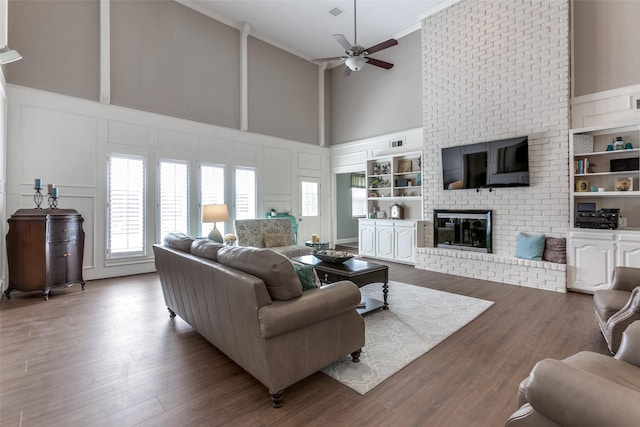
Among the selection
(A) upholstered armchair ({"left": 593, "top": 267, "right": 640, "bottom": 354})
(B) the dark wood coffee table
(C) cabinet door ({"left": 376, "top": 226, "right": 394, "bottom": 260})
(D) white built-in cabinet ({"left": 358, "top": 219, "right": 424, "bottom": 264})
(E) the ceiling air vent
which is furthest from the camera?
(C) cabinet door ({"left": 376, "top": 226, "right": 394, "bottom": 260})

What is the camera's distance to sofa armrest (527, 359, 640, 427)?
0.91 meters

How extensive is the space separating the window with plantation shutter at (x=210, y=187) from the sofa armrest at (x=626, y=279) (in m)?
6.35

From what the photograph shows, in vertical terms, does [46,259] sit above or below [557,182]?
below

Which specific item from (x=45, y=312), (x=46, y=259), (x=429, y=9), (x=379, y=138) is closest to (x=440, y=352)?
(x=45, y=312)

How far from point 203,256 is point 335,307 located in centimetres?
122

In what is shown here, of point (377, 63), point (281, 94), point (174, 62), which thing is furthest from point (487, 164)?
point (174, 62)

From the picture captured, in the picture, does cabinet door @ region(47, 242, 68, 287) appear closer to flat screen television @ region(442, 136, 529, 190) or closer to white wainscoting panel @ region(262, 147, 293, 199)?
white wainscoting panel @ region(262, 147, 293, 199)

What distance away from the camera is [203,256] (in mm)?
2564

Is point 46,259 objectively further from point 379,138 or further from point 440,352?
point 379,138

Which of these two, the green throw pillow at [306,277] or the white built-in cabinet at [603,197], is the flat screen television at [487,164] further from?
the green throw pillow at [306,277]

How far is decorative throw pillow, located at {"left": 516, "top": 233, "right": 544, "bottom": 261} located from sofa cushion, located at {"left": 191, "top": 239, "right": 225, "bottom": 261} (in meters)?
4.74

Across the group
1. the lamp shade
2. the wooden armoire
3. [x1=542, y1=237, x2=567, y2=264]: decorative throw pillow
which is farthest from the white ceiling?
the wooden armoire

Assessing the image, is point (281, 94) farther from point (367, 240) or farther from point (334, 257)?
point (334, 257)

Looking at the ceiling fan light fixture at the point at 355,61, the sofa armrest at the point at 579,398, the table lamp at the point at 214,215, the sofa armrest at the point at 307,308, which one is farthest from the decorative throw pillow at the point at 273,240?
the sofa armrest at the point at 579,398
